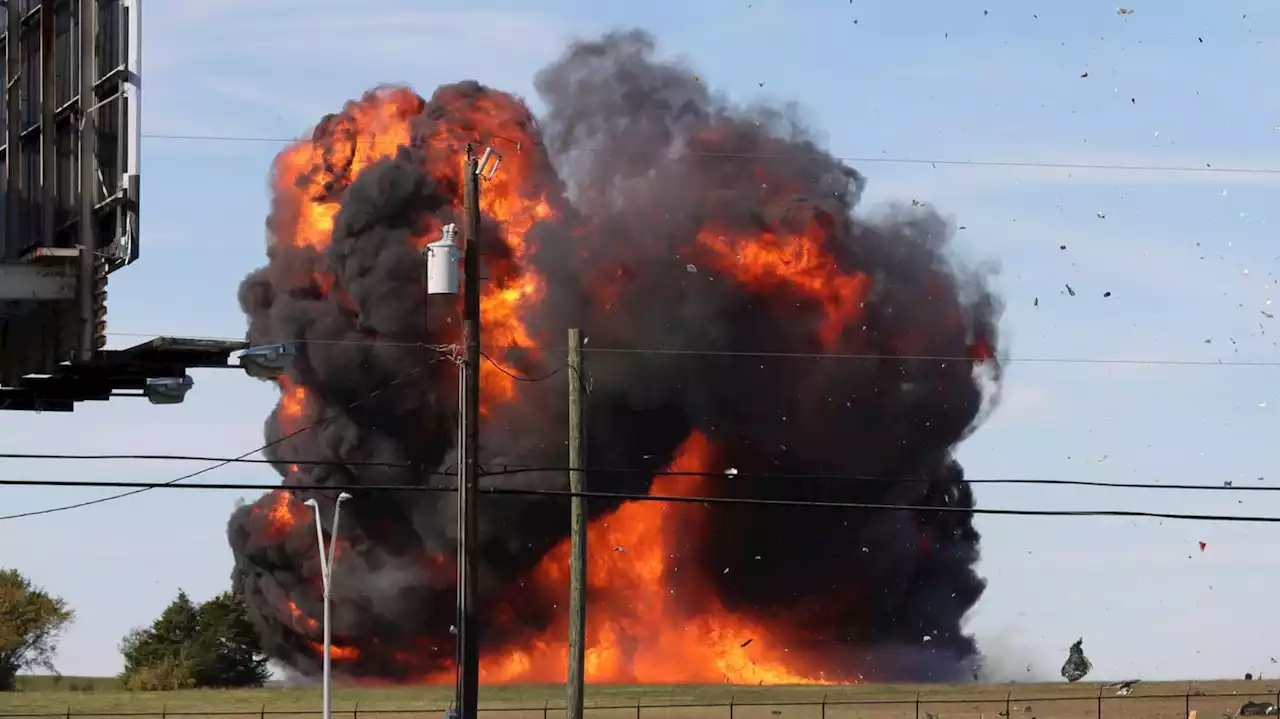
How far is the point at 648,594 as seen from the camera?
254 ft

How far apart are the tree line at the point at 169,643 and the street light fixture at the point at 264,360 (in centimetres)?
Answer: 6686

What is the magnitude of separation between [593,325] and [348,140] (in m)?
12.0

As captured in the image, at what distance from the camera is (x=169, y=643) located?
9188cm

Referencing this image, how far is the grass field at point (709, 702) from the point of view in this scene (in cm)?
5809

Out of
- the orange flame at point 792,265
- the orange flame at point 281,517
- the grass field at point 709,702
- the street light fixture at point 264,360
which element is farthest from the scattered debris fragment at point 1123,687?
the street light fixture at point 264,360

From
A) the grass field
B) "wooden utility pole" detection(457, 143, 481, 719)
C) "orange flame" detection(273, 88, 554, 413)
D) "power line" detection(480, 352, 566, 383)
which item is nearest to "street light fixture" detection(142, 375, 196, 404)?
"wooden utility pole" detection(457, 143, 481, 719)

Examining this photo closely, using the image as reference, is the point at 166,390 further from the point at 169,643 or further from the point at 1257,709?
the point at 169,643

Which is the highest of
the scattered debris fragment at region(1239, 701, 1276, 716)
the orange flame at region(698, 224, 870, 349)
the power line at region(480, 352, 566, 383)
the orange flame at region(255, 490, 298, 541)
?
the orange flame at region(698, 224, 870, 349)

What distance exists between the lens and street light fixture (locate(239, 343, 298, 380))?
22.2 m

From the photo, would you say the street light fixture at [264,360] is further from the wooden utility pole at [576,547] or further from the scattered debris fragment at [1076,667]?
the scattered debris fragment at [1076,667]

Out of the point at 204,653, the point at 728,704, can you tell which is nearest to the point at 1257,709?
the point at 728,704

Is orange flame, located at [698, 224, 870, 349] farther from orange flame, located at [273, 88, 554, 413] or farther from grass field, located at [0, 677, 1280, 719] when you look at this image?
grass field, located at [0, 677, 1280, 719]

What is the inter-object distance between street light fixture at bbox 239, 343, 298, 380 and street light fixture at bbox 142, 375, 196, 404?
75cm

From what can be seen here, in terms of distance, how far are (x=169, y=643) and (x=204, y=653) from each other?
3.58 meters
